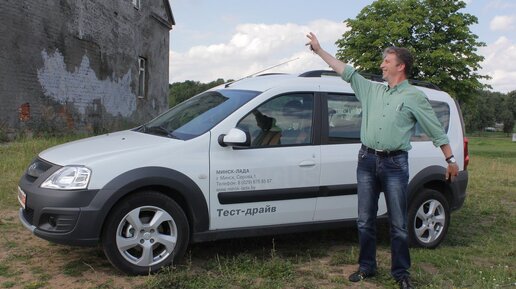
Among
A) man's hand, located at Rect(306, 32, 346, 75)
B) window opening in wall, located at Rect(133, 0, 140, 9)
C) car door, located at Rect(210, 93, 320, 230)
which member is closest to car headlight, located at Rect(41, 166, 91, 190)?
car door, located at Rect(210, 93, 320, 230)

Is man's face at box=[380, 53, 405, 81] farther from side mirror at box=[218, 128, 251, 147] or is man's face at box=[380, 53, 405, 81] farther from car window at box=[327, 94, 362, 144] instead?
side mirror at box=[218, 128, 251, 147]

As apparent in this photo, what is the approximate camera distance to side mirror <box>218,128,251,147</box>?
445 cm

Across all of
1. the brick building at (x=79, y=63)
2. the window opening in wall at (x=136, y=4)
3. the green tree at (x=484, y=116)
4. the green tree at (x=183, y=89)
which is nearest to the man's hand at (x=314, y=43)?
the brick building at (x=79, y=63)

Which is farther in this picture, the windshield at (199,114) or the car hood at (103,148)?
the windshield at (199,114)

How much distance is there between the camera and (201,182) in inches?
177

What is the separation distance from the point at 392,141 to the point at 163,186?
193 centimetres

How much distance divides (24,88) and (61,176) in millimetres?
10687

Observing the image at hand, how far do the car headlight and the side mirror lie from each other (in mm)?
1157

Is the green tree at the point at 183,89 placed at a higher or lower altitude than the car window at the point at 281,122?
higher

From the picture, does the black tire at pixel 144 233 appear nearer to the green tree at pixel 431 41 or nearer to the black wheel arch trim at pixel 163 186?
the black wheel arch trim at pixel 163 186

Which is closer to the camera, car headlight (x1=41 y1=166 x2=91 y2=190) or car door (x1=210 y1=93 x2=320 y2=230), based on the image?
car headlight (x1=41 y1=166 x2=91 y2=190)

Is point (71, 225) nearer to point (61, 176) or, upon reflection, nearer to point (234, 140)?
point (61, 176)

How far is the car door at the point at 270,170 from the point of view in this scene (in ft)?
15.1

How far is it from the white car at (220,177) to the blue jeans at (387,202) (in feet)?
2.16
